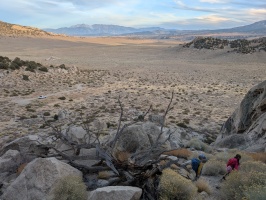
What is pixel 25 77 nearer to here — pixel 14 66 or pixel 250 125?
pixel 14 66

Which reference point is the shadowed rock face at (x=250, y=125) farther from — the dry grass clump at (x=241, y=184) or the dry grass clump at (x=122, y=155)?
the dry grass clump at (x=122, y=155)

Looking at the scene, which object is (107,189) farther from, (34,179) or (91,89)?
(91,89)

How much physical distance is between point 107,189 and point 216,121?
557 inches

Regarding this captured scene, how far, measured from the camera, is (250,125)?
1302 cm

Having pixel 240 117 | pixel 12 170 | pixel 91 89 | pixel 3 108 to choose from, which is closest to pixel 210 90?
pixel 91 89

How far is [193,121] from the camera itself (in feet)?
60.8

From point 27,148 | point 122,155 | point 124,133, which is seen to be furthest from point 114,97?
point 122,155

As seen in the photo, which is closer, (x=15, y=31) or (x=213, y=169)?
(x=213, y=169)

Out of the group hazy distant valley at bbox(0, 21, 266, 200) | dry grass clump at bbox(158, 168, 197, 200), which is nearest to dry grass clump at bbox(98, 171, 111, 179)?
hazy distant valley at bbox(0, 21, 266, 200)

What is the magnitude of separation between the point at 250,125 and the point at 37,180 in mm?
9422

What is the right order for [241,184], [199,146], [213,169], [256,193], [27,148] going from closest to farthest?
[256,193] < [241,184] < [213,169] < [27,148] < [199,146]

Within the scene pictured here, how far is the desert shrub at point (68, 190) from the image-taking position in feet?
19.6

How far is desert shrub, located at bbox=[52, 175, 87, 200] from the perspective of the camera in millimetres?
5984

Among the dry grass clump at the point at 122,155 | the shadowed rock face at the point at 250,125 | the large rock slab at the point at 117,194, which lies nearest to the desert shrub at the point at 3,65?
the shadowed rock face at the point at 250,125
